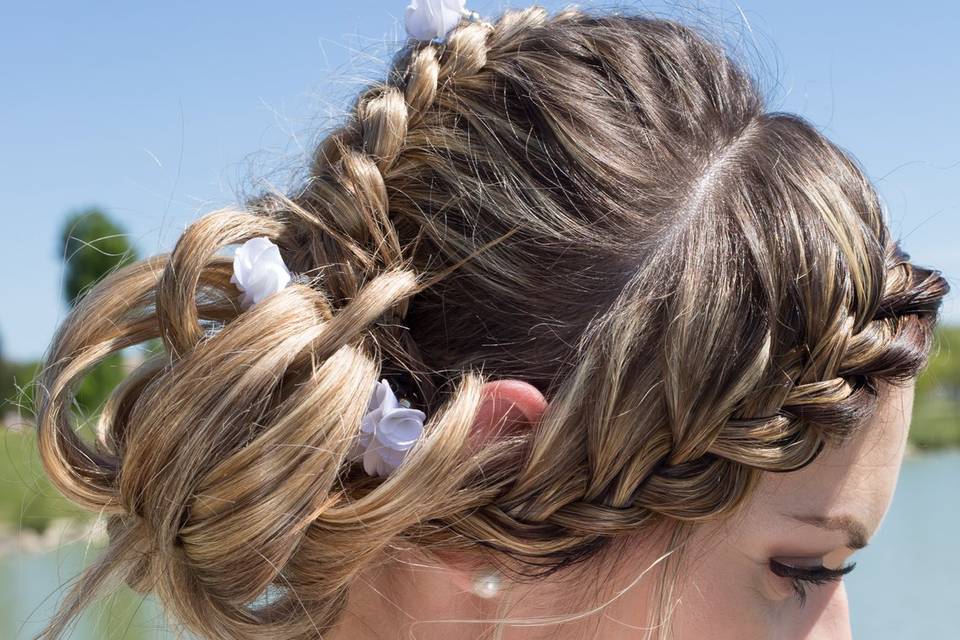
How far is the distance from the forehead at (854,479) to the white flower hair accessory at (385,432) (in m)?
0.42

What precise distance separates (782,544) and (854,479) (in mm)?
122

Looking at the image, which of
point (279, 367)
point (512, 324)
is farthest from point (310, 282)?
point (512, 324)

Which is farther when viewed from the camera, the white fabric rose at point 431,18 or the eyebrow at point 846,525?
the white fabric rose at point 431,18

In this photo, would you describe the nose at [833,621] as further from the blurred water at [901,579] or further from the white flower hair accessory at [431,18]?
the blurred water at [901,579]

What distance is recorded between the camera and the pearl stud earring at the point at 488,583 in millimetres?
1133

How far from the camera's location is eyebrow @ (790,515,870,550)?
3.74ft

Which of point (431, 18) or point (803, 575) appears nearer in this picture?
point (803, 575)

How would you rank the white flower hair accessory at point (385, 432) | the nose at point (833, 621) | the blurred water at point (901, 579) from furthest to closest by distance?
the blurred water at point (901, 579) < the nose at point (833, 621) < the white flower hair accessory at point (385, 432)

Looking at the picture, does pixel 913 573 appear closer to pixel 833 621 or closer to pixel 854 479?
pixel 833 621

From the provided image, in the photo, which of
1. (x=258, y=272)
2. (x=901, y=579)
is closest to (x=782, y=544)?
(x=258, y=272)

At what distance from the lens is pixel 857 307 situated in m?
1.11

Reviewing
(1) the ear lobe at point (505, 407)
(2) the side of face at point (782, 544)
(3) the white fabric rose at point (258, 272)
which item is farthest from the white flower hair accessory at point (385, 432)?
(2) the side of face at point (782, 544)

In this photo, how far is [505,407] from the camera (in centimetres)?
108

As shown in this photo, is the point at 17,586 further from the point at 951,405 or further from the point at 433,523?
the point at 951,405
